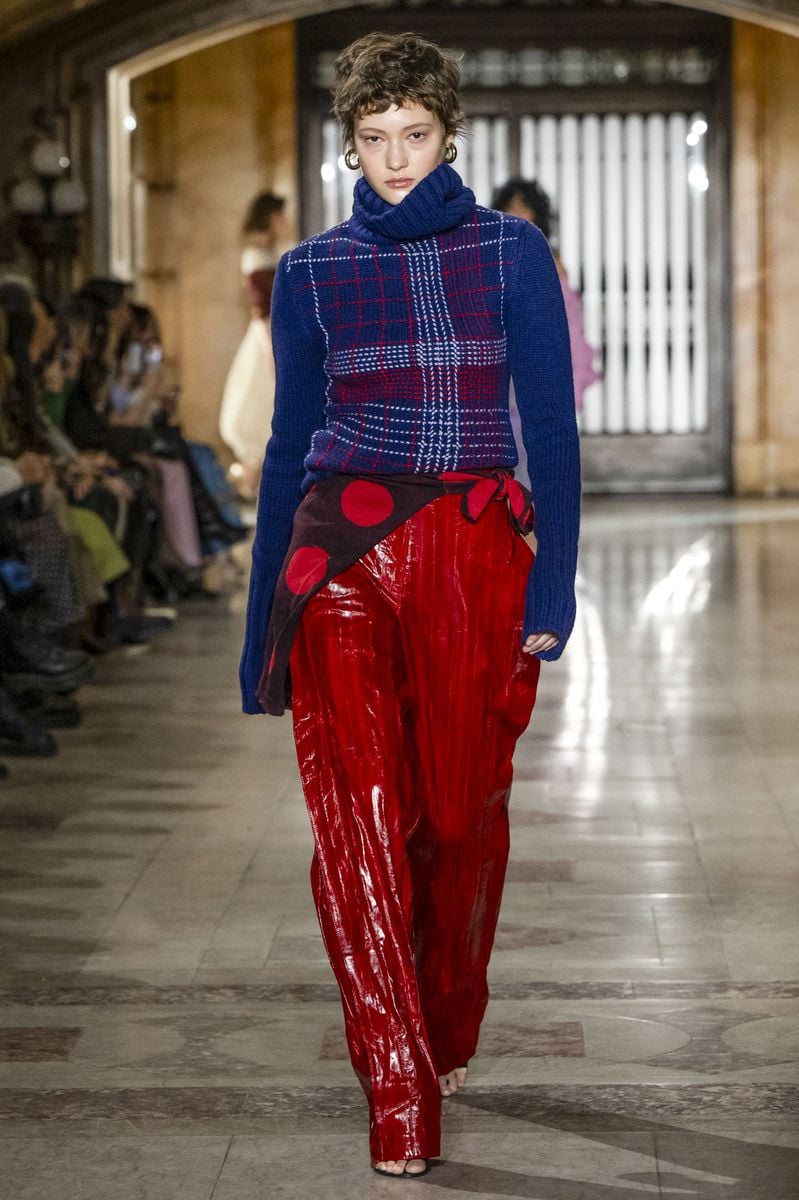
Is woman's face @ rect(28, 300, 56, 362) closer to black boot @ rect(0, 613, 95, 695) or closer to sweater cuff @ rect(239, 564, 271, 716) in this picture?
black boot @ rect(0, 613, 95, 695)

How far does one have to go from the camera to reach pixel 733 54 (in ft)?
50.1

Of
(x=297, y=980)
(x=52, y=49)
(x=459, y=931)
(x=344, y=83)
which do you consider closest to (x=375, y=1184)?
(x=459, y=931)

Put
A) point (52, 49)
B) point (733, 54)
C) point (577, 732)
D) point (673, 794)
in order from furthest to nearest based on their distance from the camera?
point (733, 54) → point (52, 49) → point (577, 732) → point (673, 794)

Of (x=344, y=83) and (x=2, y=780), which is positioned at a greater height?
(x=344, y=83)

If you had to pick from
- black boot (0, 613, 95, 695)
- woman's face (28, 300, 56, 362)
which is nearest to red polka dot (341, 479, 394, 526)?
black boot (0, 613, 95, 695)

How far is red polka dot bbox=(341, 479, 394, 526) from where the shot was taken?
2754 millimetres

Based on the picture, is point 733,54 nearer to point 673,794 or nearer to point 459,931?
point 673,794

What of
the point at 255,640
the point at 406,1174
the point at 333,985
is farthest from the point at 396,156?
the point at 333,985

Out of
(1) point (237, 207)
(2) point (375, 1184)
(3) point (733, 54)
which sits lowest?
(2) point (375, 1184)

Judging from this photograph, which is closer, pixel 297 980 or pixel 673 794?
pixel 297 980

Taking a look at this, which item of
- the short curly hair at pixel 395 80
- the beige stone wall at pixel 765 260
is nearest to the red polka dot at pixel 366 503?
the short curly hair at pixel 395 80

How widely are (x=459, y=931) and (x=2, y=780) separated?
287 cm

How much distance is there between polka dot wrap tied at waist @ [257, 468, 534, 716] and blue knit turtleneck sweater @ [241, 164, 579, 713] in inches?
0.9

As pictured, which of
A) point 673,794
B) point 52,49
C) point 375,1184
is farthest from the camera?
point 52,49
